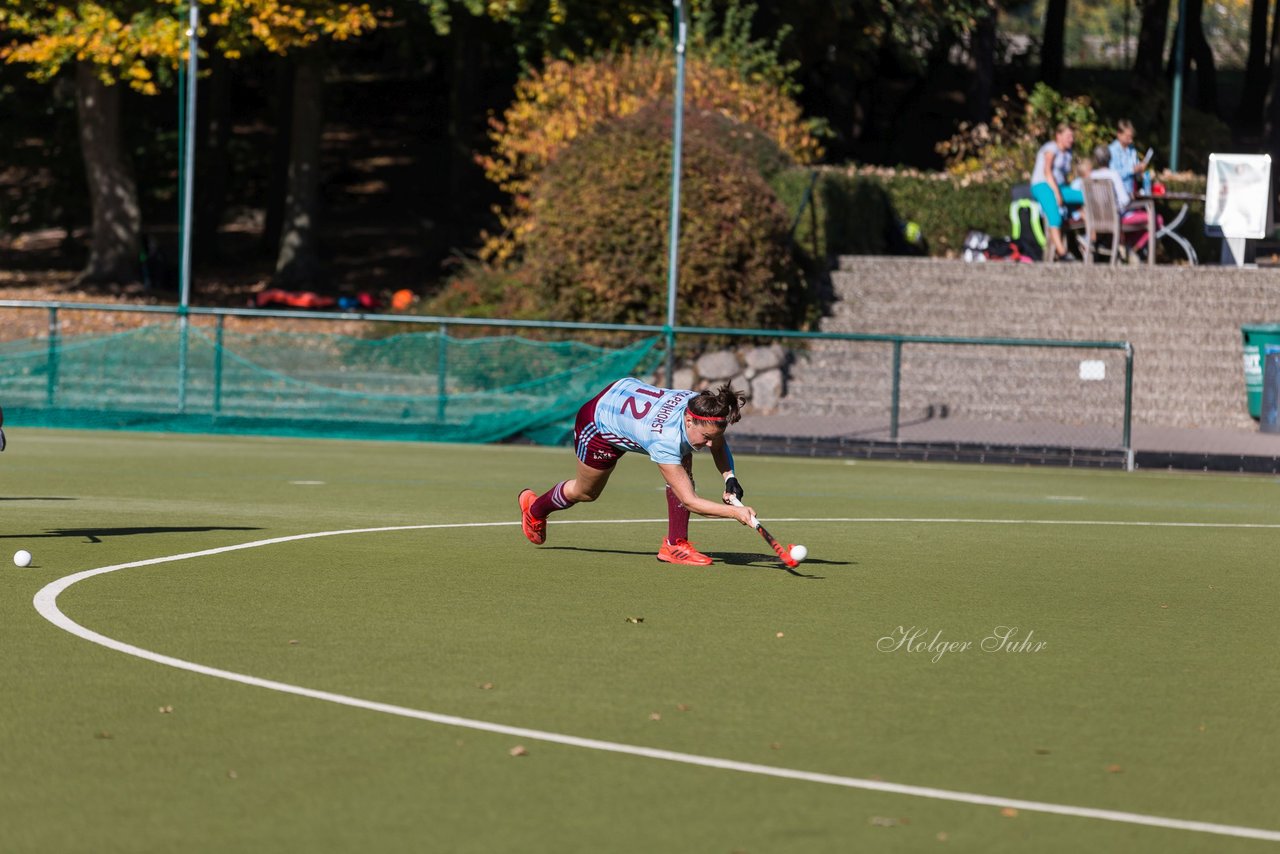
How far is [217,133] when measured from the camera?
135 feet

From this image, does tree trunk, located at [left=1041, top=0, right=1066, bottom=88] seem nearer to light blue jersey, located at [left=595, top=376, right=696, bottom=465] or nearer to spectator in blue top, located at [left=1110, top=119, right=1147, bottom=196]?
spectator in blue top, located at [left=1110, top=119, right=1147, bottom=196]

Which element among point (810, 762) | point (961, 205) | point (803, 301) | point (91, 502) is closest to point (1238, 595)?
point (810, 762)

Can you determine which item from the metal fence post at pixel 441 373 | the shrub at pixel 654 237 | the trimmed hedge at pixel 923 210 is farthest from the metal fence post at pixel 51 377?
the trimmed hedge at pixel 923 210

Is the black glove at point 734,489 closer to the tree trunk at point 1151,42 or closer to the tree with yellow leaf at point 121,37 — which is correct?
the tree with yellow leaf at point 121,37

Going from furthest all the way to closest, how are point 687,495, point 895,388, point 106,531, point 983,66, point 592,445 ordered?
1. point 983,66
2. point 895,388
3. point 106,531
4. point 592,445
5. point 687,495

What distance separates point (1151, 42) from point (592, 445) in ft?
127

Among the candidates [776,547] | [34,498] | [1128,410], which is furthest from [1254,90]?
[776,547]

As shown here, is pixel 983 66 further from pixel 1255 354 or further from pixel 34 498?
pixel 34 498

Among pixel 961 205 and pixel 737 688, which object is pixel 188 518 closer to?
pixel 737 688

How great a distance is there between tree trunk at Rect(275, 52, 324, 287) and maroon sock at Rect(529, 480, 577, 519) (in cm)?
2514

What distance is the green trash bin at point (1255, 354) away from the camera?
23328 millimetres

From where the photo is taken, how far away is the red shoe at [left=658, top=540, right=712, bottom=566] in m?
11.7

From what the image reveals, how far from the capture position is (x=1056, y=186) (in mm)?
26531

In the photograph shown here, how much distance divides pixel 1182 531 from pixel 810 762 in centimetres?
874
